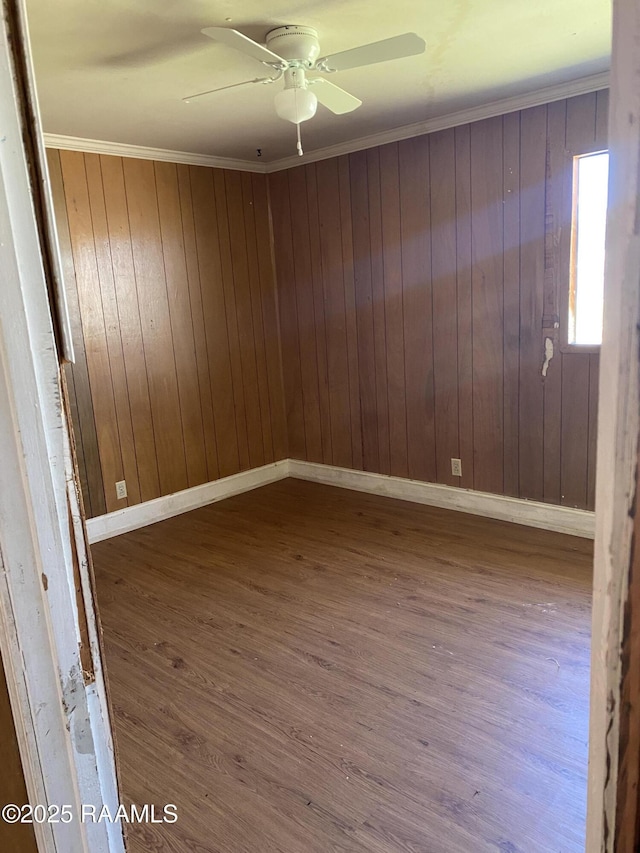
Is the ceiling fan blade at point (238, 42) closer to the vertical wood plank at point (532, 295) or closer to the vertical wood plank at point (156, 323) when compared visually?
the vertical wood plank at point (532, 295)

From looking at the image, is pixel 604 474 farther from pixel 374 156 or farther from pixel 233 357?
pixel 233 357

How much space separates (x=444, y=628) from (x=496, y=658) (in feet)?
0.94

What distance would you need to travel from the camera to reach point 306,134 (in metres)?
3.80

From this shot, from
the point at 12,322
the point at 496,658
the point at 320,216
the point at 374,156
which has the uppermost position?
the point at 374,156

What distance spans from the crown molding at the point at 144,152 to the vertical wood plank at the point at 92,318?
0.21ft

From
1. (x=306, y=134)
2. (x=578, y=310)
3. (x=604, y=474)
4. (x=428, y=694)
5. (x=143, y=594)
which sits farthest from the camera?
(x=306, y=134)

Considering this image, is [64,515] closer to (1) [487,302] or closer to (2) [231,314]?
(1) [487,302]

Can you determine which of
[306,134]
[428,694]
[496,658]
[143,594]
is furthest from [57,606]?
[306,134]

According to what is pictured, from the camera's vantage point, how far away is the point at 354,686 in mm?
2332

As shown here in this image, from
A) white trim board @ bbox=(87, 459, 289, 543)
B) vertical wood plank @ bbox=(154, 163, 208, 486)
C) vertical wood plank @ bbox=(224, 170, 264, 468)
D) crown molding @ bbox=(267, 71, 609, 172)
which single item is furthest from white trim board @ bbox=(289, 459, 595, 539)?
crown molding @ bbox=(267, 71, 609, 172)

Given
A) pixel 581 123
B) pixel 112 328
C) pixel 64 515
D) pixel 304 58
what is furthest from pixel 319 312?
pixel 64 515

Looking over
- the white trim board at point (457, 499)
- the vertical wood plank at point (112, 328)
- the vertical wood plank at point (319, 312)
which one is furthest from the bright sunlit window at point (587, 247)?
the vertical wood plank at point (112, 328)

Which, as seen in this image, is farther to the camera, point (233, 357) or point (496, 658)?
point (233, 357)

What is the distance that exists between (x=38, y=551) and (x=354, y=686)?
1.82 m
